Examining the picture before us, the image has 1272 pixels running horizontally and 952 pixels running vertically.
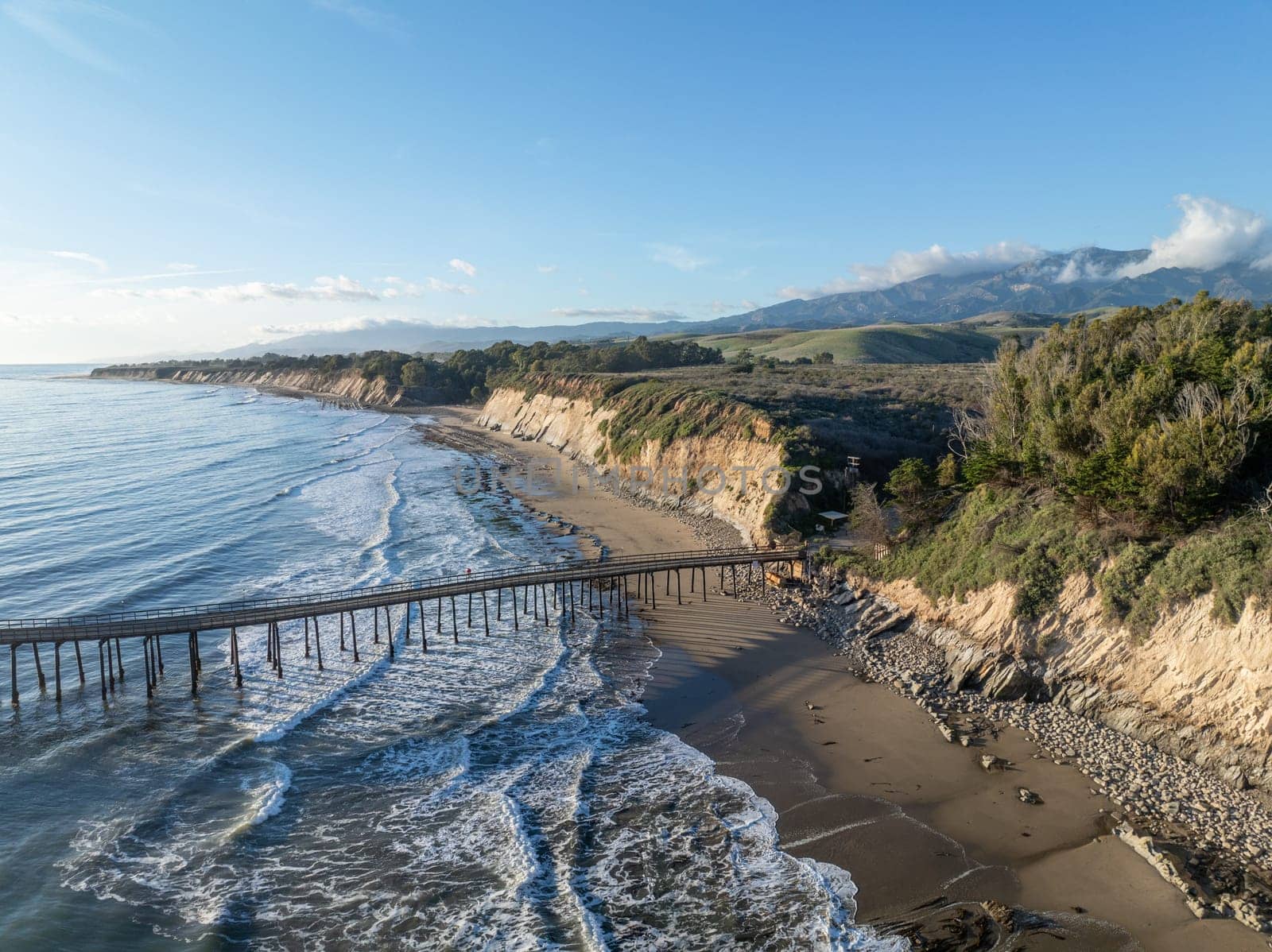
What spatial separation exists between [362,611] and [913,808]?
27.8m

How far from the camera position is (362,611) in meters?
37.0

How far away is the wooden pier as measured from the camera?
27.8 metres

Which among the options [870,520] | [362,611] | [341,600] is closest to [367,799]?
[341,600]

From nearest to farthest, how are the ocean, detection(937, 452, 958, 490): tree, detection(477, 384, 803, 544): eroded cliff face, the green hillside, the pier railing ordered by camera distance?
the ocean
the pier railing
detection(937, 452, 958, 490): tree
detection(477, 384, 803, 544): eroded cliff face
the green hillside

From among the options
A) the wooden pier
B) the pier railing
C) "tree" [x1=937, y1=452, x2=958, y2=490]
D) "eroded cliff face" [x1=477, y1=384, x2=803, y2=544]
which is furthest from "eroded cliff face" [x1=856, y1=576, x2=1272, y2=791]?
"eroded cliff face" [x1=477, y1=384, x2=803, y2=544]

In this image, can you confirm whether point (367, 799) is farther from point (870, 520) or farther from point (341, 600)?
point (870, 520)

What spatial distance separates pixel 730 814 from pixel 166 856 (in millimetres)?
14438

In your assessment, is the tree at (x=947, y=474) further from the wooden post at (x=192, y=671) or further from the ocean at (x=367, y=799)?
the wooden post at (x=192, y=671)

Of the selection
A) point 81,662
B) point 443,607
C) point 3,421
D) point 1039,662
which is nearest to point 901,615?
point 1039,662

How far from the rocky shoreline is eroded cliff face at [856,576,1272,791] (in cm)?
44

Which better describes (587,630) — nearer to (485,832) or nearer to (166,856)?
(485,832)

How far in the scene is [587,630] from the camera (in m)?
33.9

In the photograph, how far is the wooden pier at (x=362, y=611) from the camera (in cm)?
2784

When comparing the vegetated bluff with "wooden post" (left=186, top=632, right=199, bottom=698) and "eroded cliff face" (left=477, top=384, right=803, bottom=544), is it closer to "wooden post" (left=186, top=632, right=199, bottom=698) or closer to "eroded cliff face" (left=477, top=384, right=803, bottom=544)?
"eroded cliff face" (left=477, top=384, right=803, bottom=544)
